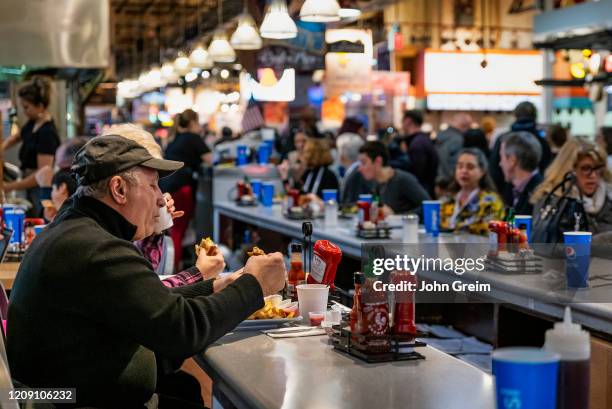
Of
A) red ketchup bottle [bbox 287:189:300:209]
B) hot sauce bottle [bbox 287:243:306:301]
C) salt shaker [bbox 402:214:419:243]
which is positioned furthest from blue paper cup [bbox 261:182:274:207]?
hot sauce bottle [bbox 287:243:306:301]

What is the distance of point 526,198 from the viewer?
22.1ft

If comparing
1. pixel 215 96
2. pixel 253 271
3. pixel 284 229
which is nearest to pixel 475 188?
pixel 284 229

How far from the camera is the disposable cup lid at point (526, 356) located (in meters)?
1.94

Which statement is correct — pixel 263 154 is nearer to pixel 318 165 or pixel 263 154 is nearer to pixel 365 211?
pixel 318 165

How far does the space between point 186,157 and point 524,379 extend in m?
10.4

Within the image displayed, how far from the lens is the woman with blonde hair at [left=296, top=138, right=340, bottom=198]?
9.81 m

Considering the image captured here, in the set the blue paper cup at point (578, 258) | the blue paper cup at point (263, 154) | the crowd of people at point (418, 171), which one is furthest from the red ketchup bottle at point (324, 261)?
the blue paper cup at point (263, 154)

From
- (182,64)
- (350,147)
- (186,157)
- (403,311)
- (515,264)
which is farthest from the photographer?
(182,64)

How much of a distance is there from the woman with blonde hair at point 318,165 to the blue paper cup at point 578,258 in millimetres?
5694

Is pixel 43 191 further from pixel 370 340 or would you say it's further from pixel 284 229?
pixel 370 340

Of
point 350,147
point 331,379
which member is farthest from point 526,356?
point 350,147

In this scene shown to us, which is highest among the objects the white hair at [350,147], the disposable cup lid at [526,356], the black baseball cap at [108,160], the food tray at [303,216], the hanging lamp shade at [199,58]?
the hanging lamp shade at [199,58]

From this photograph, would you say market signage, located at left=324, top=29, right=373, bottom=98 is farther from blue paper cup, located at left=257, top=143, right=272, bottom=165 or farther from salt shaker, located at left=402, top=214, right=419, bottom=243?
salt shaker, located at left=402, top=214, right=419, bottom=243

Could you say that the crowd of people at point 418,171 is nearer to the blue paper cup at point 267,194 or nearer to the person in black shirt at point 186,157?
the person in black shirt at point 186,157
